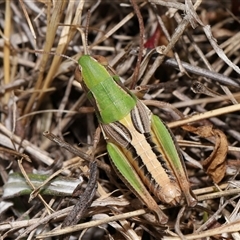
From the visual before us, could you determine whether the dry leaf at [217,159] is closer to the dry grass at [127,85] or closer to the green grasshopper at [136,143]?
the dry grass at [127,85]

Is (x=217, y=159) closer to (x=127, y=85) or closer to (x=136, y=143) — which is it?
(x=136, y=143)

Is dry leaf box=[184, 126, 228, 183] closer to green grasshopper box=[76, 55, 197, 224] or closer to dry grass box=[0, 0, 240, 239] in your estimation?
dry grass box=[0, 0, 240, 239]

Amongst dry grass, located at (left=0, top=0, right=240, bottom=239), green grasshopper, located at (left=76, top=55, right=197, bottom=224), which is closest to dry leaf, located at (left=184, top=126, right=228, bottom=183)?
dry grass, located at (left=0, top=0, right=240, bottom=239)

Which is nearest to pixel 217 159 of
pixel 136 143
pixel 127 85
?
pixel 136 143

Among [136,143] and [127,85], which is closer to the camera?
[136,143]

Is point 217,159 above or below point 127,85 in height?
below

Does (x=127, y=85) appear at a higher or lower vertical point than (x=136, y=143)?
higher
